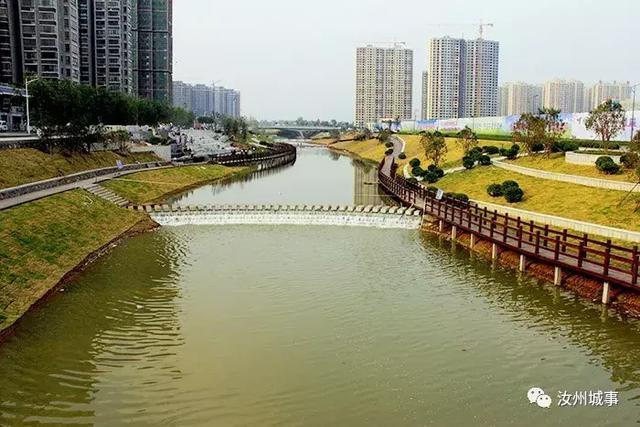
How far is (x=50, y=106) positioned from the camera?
70500mm

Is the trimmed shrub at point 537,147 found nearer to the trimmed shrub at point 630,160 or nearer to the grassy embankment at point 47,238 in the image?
the trimmed shrub at point 630,160

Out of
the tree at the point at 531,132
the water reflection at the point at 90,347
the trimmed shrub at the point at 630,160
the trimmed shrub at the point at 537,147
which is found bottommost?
the water reflection at the point at 90,347

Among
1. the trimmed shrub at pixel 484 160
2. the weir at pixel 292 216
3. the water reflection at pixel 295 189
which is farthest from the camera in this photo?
the trimmed shrub at pixel 484 160

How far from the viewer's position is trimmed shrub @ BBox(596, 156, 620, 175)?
144 ft

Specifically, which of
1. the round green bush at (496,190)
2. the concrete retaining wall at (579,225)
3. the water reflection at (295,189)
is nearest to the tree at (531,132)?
the round green bush at (496,190)

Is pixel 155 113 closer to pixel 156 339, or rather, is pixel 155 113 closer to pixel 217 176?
pixel 217 176

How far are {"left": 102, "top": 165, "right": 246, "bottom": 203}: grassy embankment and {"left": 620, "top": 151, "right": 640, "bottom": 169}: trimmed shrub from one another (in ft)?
132

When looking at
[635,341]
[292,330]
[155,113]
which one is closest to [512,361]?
[635,341]

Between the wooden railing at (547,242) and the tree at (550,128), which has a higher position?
the tree at (550,128)

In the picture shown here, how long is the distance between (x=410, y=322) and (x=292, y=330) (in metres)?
4.73

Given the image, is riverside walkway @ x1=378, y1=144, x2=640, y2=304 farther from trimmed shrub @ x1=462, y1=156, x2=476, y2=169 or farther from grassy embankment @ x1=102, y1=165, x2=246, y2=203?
grassy embankment @ x1=102, y1=165, x2=246, y2=203

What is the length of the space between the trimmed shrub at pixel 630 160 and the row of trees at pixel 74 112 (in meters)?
50.7

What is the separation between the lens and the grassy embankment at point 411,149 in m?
81.2

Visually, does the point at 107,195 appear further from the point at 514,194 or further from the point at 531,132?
the point at 531,132
